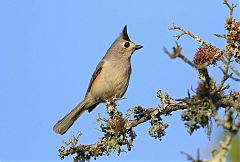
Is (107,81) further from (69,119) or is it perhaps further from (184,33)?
(184,33)

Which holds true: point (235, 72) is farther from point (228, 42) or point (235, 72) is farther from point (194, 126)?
point (228, 42)

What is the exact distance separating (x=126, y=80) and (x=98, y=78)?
1.55 ft

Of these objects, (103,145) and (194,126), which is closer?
(194,126)

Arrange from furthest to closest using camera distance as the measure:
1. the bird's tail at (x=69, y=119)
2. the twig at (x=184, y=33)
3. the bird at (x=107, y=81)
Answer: the bird at (x=107, y=81) < the bird's tail at (x=69, y=119) < the twig at (x=184, y=33)

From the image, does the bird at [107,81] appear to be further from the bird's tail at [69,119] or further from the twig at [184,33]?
the twig at [184,33]

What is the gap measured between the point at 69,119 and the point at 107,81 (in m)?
0.98

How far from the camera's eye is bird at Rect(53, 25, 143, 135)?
7427 mm

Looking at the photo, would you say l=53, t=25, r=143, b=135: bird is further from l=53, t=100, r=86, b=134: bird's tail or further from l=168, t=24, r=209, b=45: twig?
l=168, t=24, r=209, b=45: twig

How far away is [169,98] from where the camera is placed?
13.6 feet

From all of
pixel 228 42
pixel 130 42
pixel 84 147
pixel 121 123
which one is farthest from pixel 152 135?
pixel 130 42

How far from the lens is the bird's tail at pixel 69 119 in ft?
22.0

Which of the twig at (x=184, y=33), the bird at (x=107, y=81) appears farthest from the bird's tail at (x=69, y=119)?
the twig at (x=184, y=33)

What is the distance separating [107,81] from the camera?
7.61m

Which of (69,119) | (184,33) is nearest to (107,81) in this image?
(69,119)
